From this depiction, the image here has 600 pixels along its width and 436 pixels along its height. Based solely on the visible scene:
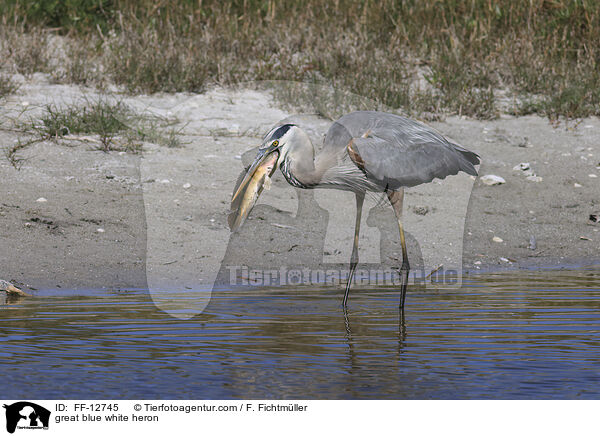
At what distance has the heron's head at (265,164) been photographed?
492 centimetres

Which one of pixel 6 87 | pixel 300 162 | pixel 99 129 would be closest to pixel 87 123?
pixel 99 129

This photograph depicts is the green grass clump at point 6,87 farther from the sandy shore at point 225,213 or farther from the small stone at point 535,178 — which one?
the small stone at point 535,178

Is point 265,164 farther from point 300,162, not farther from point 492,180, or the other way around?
point 492,180

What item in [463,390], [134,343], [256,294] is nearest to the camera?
[463,390]

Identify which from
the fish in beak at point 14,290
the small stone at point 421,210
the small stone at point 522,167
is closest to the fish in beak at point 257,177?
the fish in beak at point 14,290

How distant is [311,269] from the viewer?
6.34 metres

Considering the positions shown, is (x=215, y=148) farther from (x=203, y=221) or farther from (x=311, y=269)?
(x=311, y=269)

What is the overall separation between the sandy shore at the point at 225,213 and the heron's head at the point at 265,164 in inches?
43.0

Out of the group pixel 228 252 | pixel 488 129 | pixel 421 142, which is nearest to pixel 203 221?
pixel 228 252

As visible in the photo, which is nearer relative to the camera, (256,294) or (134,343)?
(134,343)

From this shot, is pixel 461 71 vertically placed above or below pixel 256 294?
above

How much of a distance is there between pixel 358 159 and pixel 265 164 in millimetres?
628
